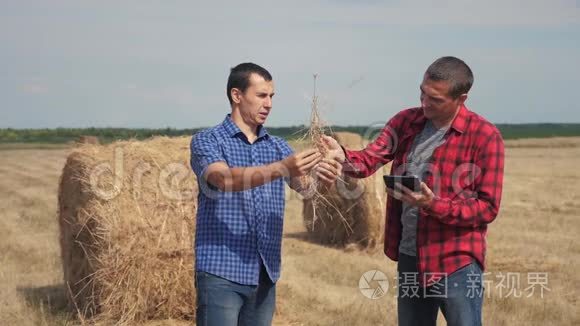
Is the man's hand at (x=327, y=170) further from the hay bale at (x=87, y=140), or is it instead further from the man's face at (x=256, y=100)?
the hay bale at (x=87, y=140)

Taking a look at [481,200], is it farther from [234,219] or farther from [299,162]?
[234,219]

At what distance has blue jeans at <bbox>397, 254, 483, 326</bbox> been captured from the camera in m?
3.63

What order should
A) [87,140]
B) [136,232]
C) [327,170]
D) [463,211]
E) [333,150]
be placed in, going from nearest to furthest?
[463,211], [327,170], [333,150], [136,232], [87,140]

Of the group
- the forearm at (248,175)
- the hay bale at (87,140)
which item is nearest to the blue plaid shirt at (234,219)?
the forearm at (248,175)

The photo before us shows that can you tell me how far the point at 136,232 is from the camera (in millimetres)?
6625

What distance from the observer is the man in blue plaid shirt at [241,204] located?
354cm

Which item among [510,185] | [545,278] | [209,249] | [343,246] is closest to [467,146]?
[209,249]

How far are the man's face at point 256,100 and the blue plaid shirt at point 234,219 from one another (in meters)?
0.10

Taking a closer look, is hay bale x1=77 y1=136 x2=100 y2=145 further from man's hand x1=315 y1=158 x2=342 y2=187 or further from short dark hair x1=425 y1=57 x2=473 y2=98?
short dark hair x1=425 y1=57 x2=473 y2=98

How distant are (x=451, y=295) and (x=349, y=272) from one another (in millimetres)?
5709

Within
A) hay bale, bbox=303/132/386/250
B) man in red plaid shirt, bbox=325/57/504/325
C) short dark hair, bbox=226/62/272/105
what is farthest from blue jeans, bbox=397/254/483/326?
hay bale, bbox=303/132/386/250

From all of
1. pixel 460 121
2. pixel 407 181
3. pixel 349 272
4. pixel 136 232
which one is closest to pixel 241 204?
pixel 407 181

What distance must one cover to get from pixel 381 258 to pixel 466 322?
272 inches
